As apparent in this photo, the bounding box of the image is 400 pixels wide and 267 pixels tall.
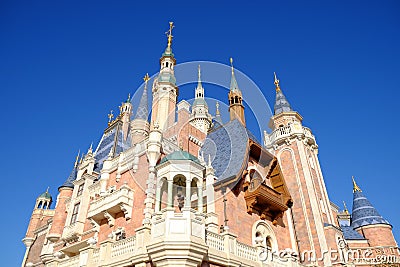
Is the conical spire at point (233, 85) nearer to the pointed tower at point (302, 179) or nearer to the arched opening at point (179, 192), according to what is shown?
the pointed tower at point (302, 179)

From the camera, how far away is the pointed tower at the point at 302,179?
23.9 metres

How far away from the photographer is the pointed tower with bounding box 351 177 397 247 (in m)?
28.9

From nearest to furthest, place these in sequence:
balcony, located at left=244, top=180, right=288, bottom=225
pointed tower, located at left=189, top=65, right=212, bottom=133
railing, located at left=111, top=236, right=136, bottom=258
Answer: railing, located at left=111, top=236, right=136, bottom=258, balcony, located at left=244, top=180, right=288, bottom=225, pointed tower, located at left=189, top=65, right=212, bottom=133

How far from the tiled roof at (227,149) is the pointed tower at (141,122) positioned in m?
9.54

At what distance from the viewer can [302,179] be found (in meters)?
26.8

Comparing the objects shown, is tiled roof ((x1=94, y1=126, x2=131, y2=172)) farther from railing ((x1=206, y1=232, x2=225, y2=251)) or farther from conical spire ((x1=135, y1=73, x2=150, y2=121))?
railing ((x1=206, y1=232, x2=225, y2=251))

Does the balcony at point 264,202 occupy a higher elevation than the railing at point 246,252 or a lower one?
higher

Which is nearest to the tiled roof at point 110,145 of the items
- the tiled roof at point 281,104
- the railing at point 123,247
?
the railing at point 123,247

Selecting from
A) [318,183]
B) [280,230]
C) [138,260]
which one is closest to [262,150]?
[280,230]

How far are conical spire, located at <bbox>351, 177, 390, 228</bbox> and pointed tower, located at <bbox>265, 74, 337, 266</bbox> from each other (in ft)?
16.5

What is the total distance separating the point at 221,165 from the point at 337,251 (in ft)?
37.5

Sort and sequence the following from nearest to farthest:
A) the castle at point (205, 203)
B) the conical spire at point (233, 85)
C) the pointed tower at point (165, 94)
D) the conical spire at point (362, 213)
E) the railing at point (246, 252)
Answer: the castle at point (205, 203), the railing at point (246, 252), the pointed tower at point (165, 94), the conical spire at point (362, 213), the conical spire at point (233, 85)

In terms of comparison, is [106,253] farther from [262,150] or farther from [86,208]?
[262,150]

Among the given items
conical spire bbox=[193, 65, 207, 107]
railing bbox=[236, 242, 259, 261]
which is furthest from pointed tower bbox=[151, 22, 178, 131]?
conical spire bbox=[193, 65, 207, 107]
